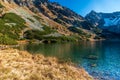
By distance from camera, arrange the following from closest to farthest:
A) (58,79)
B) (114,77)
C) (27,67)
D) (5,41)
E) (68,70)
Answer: (58,79) → (27,67) → (68,70) → (114,77) → (5,41)

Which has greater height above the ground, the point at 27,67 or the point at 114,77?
the point at 27,67

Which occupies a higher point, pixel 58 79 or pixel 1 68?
pixel 1 68

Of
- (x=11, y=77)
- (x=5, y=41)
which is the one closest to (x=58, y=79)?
(x=11, y=77)

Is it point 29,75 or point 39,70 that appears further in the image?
point 39,70

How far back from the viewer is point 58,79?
32.1 m

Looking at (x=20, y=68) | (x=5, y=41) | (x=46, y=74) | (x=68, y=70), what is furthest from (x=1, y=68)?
(x=5, y=41)

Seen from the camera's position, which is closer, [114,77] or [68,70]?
[68,70]

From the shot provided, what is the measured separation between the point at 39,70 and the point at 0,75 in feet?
28.9

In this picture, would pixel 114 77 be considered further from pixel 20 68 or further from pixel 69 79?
pixel 20 68

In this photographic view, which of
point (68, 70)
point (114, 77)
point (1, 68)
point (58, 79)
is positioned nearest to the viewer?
point (1, 68)

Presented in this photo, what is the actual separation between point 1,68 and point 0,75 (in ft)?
7.40

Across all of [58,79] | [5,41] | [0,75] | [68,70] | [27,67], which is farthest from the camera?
[5,41]

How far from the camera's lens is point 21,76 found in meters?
28.5

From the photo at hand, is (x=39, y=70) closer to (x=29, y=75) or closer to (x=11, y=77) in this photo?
(x=29, y=75)
